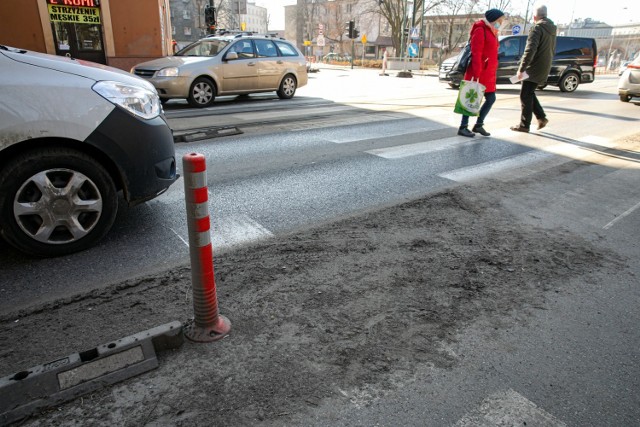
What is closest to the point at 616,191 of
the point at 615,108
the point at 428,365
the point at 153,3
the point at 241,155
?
the point at 428,365

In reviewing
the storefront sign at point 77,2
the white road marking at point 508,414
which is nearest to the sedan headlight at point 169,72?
the storefront sign at point 77,2

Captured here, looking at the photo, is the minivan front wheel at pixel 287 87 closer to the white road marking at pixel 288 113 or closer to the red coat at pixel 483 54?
the white road marking at pixel 288 113

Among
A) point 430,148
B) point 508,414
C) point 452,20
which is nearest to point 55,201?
point 508,414

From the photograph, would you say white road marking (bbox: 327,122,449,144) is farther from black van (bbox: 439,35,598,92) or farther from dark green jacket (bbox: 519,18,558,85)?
black van (bbox: 439,35,598,92)

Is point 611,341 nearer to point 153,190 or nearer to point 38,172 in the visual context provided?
point 153,190

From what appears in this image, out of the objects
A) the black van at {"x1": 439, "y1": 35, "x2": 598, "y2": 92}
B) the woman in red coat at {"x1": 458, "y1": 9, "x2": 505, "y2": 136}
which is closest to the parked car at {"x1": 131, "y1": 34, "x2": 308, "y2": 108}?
the woman in red coat at {"x1": 458, "y1": 9, "x2": 505, "y2": 136}

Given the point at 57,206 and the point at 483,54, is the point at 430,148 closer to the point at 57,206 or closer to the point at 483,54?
the point at 483,54

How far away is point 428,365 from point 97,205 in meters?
2.66

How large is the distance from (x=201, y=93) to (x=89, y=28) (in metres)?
8.54

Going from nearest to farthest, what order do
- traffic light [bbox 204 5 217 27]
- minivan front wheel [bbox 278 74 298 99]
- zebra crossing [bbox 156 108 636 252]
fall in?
zebra crossing [bbox 156 108 636 252] → minivan front wheel [bbox 278 74 298 99] → traffic light [bbox 204 5 217 27]

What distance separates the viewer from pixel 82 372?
210 centimetres

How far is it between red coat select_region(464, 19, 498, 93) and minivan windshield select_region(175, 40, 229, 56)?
282 inches

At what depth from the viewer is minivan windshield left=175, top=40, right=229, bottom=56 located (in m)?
12.2

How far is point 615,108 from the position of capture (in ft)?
43.8
